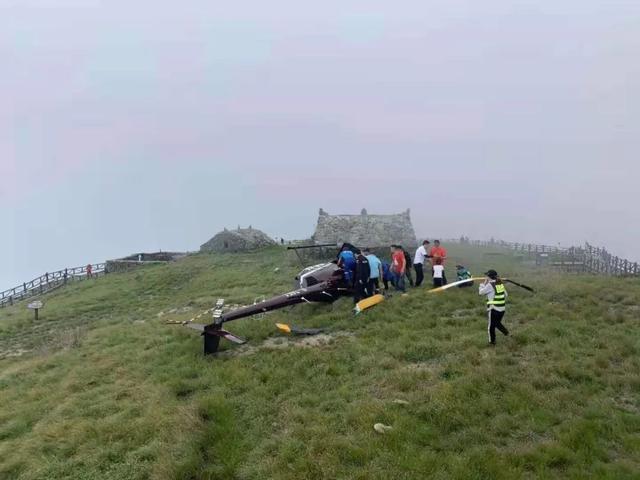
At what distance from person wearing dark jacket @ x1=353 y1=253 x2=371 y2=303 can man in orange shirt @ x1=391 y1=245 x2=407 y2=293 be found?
72.7 inches

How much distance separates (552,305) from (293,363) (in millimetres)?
7986

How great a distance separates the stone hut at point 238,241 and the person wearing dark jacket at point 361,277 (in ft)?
84.7

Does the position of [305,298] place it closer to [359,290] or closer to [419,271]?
[359,290]

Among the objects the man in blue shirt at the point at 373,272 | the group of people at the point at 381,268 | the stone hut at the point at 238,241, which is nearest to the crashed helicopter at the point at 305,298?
the group of people at the point at 381,268

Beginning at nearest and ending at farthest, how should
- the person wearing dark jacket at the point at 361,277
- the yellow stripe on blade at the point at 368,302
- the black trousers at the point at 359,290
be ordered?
the yellow stripe on blade at the point at 368,302, the person wearing dark jacket at the point at 361,277, the black trousers at the point at 359,290

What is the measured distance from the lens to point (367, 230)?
30.0 metres

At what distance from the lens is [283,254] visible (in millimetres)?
35938

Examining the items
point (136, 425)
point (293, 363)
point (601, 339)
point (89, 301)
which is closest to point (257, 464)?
point (136, 425)

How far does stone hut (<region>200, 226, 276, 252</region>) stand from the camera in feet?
135

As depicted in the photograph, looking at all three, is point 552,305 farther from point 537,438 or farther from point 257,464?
point 257,464

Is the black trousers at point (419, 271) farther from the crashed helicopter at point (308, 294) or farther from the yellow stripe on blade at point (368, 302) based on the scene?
the crashed helicopter at point (308, 294)

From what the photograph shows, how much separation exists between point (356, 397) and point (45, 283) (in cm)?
3756

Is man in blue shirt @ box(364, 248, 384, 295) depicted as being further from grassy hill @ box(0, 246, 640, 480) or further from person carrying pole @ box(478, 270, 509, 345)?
person carrying pole @ box(478, 270, 509, 345)

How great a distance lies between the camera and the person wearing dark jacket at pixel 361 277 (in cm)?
1569
